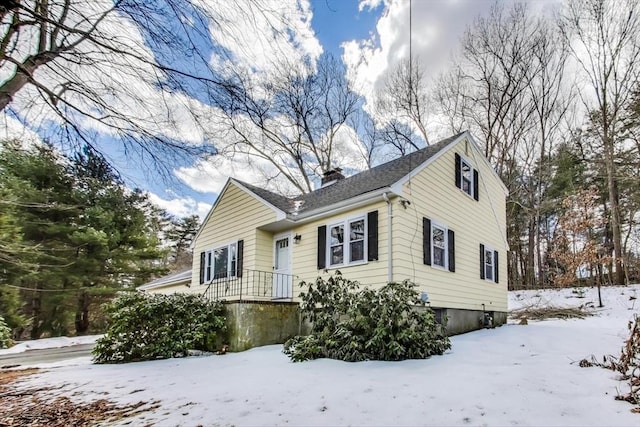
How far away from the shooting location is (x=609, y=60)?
1505 cm

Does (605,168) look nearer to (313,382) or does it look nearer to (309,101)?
(309,101)

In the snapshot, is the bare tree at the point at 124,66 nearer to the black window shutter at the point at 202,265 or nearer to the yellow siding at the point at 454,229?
the yellow siding at the point at 454,229

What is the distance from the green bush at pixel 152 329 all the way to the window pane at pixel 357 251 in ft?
10.4

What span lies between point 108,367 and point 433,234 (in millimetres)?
7123

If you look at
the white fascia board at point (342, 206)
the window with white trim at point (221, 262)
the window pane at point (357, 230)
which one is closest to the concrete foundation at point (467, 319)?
the window pane at point (357, 230)

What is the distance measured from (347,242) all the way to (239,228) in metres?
3.90

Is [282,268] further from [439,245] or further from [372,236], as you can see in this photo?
[439,245]

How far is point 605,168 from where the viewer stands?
53.6ft

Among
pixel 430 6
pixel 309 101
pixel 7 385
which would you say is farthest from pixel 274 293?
pixel 309 101

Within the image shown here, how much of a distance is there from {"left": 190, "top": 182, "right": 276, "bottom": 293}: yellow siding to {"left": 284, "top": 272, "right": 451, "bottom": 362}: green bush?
4080mm

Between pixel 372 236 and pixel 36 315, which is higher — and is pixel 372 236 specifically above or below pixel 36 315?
above

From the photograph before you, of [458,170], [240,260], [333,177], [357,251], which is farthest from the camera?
[333,177]

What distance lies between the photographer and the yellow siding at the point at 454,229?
308 inches

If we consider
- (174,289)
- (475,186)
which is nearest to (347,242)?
(475,186)
